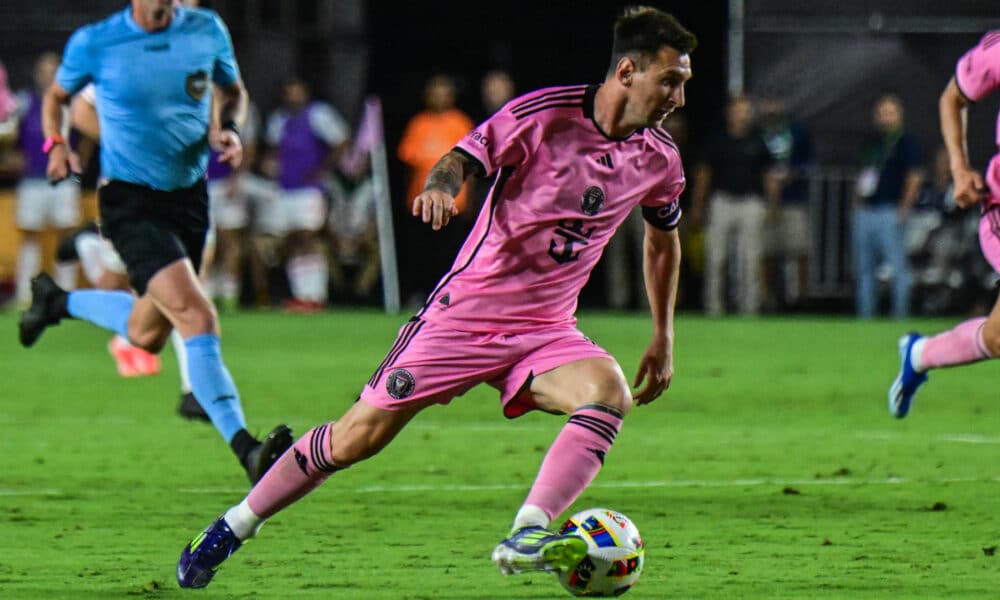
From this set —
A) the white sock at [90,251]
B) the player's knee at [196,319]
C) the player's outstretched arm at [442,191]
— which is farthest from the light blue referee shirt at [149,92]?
the white sock at [90,251]

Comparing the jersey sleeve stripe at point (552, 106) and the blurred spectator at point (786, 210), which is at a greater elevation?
the jersey sleeve stripe at point (552, 106)

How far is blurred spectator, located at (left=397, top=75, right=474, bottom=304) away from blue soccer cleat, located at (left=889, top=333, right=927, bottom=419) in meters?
9.72

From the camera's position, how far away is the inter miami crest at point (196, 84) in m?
9.05

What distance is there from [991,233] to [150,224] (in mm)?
3758

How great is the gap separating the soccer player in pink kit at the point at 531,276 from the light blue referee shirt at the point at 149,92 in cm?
320

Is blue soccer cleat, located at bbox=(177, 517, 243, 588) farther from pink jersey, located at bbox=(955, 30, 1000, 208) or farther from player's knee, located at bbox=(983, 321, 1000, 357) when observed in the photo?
pink jersey, located at bbox=(955, 30, 1000, 208)

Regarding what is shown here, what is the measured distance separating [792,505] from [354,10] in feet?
50.3

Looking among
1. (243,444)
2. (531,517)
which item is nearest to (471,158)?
(531,517)

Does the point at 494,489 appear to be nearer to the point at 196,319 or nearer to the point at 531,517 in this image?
the point at 196,319

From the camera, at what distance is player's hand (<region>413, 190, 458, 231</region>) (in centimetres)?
524

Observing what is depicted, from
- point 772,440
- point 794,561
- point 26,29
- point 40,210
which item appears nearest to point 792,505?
point 794,561

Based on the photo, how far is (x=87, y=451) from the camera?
31.5ft

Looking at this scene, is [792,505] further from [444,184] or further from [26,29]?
[26,29]

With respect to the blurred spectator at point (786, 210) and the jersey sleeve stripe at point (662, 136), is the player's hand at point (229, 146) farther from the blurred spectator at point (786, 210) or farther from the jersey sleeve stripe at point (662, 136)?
the blurred spectator at point (786, 210)
